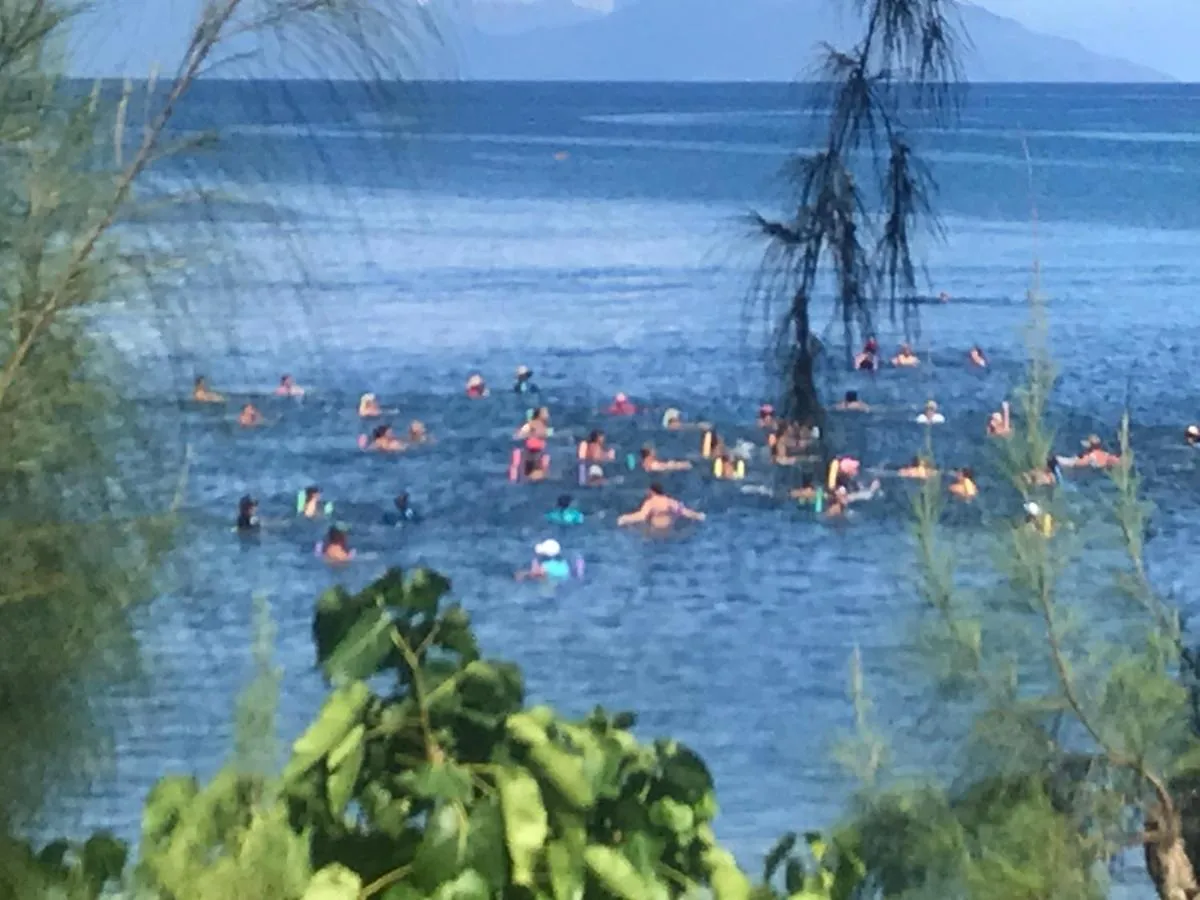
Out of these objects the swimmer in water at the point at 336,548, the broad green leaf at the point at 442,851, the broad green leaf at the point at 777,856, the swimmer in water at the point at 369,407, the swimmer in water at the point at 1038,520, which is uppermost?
the swimmer in water at the point at 1038,520

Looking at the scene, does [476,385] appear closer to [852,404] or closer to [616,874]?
[852,404]

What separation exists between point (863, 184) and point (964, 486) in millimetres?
240

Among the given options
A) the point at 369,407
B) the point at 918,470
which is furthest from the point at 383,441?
the point at 918,470

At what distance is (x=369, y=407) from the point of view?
1986 mm

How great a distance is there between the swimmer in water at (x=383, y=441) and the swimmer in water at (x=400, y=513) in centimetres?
7

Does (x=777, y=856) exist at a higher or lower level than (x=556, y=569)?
higher

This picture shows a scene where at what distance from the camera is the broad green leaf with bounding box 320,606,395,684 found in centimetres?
75

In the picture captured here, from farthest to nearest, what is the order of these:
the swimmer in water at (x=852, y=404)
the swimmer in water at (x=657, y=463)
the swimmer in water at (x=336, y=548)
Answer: the swimmer in water at (x=657, y=463), the swimmer in water at (x=336, y=548), the swimmer in water at (x=852, y=404)

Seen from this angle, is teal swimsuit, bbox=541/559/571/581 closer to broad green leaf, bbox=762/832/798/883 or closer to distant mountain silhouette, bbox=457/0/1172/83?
distant mountain silhouette, bbox=457/0/1172/83

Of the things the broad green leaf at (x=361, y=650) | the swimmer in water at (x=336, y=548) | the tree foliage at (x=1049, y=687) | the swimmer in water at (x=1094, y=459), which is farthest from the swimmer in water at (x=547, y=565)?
the broad green leaf at (x=361, y=650)

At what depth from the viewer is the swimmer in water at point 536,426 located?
2257 mm

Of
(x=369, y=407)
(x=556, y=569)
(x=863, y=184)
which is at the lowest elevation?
(x=556, y=569)

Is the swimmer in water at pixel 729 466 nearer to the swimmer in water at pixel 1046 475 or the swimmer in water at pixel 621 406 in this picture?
the swimmer in water at pixel 621 406

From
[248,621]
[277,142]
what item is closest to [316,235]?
[277,142]
